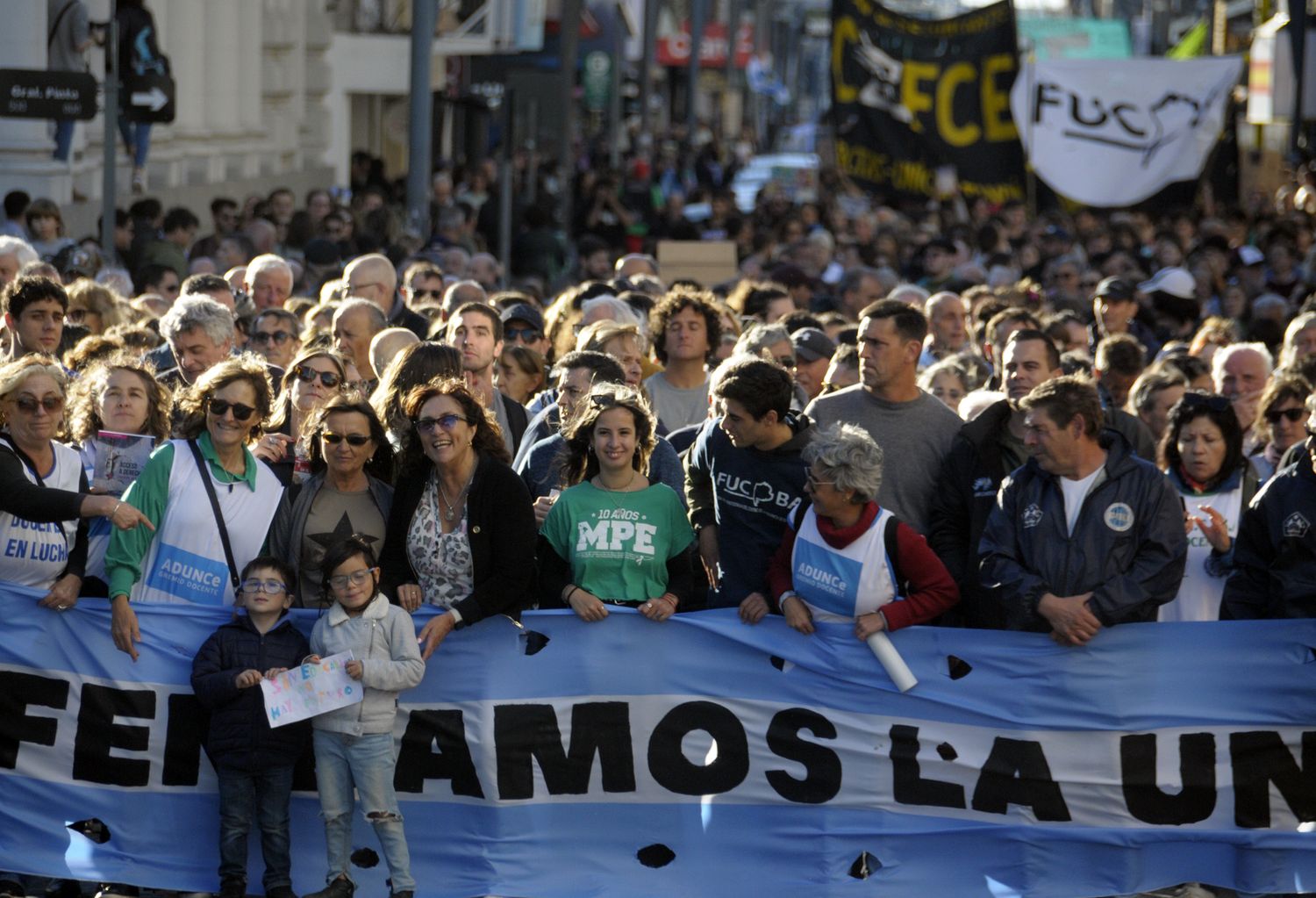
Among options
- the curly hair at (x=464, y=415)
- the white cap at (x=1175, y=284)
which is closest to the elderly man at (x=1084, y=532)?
the curly hair at (x=464, y=415)

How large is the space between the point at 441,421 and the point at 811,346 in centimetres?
326

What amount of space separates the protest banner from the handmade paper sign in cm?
1238

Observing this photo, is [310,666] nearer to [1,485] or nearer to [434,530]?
[434,530]

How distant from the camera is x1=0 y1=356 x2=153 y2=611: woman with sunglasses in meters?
6.89

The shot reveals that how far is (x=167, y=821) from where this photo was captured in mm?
6855

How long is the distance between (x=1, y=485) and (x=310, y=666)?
122 centimetres

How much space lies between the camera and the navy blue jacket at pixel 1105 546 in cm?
654

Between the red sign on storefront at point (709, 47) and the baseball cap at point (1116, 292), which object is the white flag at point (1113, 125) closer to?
the baseball cap at point (1116, 292)

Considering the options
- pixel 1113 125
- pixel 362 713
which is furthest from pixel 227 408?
pixel 1113 125

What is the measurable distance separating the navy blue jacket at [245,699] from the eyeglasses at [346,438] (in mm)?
602

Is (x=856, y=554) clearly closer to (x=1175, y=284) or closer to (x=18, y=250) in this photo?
(x=18, y=250)

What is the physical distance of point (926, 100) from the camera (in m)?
18.5

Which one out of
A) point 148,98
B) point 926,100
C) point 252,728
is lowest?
point 252,728

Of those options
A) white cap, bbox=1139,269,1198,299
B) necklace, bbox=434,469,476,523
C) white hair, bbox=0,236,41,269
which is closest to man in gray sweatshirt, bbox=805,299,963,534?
necklace, bbox=434,469,476,523
